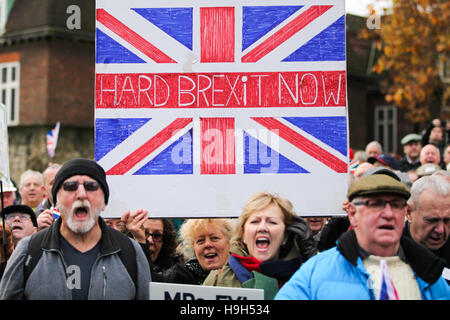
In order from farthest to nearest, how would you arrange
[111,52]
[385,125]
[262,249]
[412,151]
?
[385,125] < [412,151] < [111,52] < [262,249]

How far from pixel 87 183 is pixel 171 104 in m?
0.97

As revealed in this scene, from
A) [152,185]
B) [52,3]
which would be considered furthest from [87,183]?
[52,3]

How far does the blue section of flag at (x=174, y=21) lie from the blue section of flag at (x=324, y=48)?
2.10ft

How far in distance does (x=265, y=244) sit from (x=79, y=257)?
1.09m

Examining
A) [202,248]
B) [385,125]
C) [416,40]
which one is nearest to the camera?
[202,248]

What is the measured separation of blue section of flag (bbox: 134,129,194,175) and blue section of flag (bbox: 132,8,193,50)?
0.62 m

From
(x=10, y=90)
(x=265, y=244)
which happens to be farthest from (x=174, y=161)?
(x=10, y=90)

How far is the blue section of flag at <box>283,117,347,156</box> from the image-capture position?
4.41m

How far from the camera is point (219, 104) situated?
4441 millimetres

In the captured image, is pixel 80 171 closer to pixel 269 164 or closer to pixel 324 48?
pixel 269 164

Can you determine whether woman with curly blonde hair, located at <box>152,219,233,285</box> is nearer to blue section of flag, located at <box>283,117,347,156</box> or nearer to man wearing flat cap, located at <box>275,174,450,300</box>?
blue section of flag, located at <box>283,117,347,156</box>

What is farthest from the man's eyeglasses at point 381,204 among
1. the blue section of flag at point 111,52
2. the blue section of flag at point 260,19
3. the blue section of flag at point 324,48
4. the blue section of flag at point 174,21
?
the blue section of flag at point 111,52

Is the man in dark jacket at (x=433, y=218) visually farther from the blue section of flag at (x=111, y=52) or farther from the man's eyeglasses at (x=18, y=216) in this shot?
the man's eyeglasses at (x=18, y=216)
